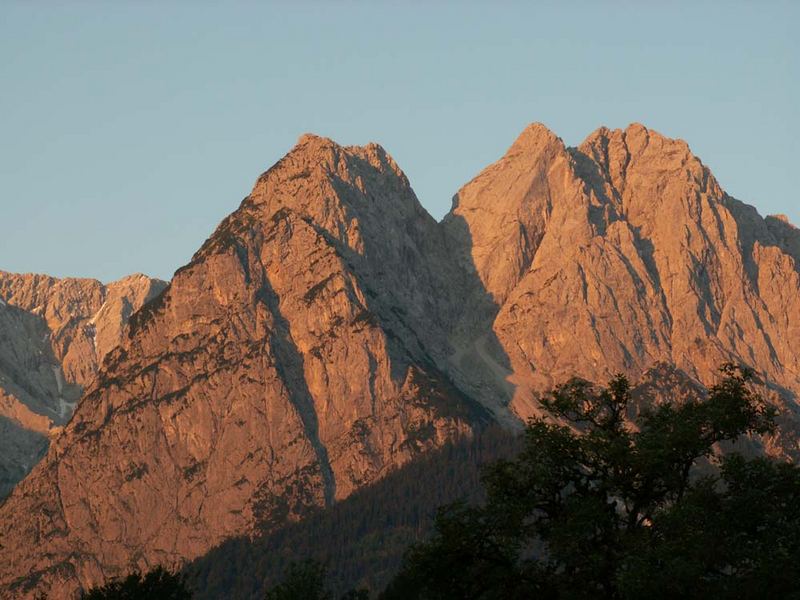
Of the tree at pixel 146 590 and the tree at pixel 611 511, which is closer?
the tree at pixel 611 511

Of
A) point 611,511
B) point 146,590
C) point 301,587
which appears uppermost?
point 146,590

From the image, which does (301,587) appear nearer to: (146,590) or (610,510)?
(146,590)

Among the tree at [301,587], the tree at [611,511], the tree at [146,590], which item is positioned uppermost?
the tree at [146,590]

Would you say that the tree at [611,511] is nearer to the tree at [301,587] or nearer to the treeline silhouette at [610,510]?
the treeline silhouette at [610,510]

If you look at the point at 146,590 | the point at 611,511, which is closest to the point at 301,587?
the point at 146,590

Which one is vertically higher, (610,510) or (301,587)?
(301,587)

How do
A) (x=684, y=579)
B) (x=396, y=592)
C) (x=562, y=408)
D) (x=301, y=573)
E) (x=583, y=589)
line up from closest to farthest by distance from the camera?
(x=684, y=579) < (x=583, y=589) < (x=562, y=408) < (x=301, y=573) < (x=396, y=592)

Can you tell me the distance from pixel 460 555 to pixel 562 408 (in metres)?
7.98

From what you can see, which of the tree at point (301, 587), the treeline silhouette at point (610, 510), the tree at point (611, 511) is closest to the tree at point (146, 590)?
the tree at point (301, 587)

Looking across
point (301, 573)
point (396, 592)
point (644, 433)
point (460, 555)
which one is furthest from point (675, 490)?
point (396, 592)

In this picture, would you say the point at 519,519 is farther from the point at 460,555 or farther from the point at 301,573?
the point at 301,573

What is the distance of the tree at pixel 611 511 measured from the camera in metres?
65.8

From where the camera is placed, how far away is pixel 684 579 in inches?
2479

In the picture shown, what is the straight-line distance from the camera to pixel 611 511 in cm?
6812
